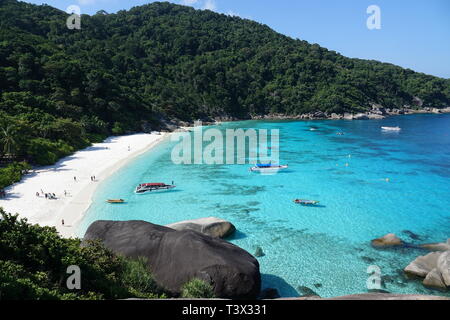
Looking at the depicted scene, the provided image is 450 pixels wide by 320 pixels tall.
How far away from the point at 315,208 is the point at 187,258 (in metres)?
18.4

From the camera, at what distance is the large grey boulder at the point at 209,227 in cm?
2167

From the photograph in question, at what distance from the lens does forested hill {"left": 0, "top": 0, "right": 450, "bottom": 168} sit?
61.5 metres

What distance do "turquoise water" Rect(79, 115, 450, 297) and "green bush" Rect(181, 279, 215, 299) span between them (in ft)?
17.6

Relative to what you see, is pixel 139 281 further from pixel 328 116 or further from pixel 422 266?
pixel 328 116

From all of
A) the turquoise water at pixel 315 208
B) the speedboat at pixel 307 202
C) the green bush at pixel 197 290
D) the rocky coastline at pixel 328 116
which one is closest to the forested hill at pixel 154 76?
the rocky coastline at pixel 328 116

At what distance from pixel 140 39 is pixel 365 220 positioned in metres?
149

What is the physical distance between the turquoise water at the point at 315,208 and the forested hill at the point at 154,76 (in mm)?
19788

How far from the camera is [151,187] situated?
34.8 m

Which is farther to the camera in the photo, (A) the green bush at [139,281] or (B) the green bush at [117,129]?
(B) the green bush at [117,129]

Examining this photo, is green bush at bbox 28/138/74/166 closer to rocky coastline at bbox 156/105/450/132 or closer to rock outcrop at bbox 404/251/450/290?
rock outcrop at bbox 404/251/450/290


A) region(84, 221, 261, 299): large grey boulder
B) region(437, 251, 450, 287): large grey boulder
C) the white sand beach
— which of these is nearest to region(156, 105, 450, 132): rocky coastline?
the white sand beach

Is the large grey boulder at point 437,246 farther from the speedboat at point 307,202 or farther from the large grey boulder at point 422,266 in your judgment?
the speedboat at point 307,202

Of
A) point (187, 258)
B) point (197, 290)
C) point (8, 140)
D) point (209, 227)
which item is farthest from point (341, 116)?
point (197, 290)
